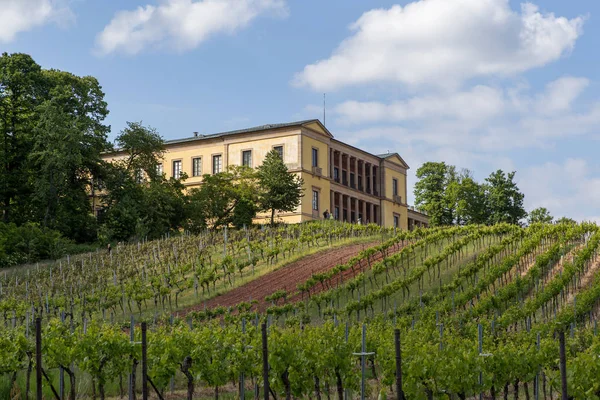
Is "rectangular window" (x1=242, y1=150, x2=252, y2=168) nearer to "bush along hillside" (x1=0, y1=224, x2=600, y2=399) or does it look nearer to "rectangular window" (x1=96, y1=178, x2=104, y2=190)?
"rectangular window" (x1=96, y1=178, x2=104, y2=190)

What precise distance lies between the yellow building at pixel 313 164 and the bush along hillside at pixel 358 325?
18.7 metres

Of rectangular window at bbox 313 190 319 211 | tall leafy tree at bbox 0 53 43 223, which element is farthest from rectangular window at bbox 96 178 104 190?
rectangular window at bbox 313 190 319 211

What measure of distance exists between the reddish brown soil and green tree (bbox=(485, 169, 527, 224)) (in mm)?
34662

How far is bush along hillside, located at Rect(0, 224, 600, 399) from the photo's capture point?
20734 mm

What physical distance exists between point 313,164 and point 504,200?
1695 cm

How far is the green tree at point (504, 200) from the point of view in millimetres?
81750

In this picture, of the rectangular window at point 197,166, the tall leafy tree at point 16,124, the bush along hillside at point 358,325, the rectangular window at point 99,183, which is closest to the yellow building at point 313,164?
the rectangular window at point 197,166

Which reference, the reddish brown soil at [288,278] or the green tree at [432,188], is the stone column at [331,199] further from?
the reddish brown soil at [288,278]

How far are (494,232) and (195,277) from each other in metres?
14.9

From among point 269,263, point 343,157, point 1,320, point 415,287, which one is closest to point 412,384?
point 415,287

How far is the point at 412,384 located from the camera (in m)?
19.7

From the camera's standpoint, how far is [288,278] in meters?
43.5

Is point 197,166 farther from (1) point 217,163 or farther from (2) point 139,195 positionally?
(2) point 139,195

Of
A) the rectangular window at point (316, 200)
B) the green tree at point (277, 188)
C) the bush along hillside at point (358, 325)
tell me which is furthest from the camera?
the rectangular window at point (316, 200)
